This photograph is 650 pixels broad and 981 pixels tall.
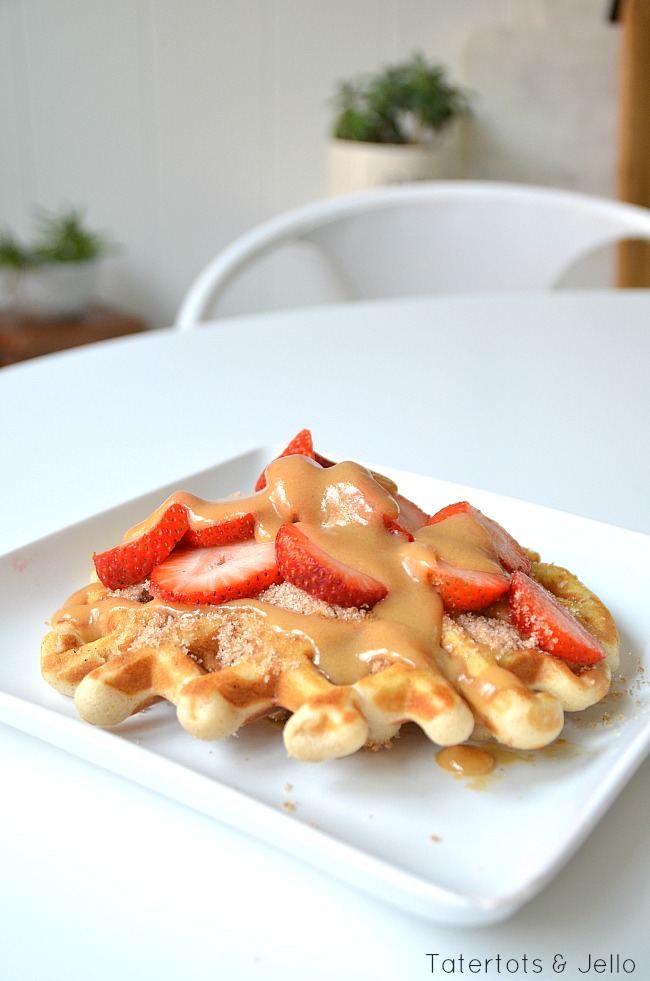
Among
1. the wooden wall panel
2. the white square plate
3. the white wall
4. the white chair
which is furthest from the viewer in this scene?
the white wall

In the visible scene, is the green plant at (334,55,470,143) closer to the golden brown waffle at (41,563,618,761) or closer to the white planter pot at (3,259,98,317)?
the white planter pot at (3,259,98,317)

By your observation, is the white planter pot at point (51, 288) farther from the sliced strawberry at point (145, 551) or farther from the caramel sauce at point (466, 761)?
the caramel sauce at point (466, 761)

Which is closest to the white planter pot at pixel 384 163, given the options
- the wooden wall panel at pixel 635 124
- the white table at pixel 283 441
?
the wooden wall panel at pixel 635 124

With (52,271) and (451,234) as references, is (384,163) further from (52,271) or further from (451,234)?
(52,271)

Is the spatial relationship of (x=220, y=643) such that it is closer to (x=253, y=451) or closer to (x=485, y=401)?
(x=253, y=451)

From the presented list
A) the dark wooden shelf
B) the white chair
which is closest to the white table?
the white chair

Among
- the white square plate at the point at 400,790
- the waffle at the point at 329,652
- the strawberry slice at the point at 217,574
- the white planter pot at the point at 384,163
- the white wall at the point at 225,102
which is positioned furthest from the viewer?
the white wall at the point at 225,102
